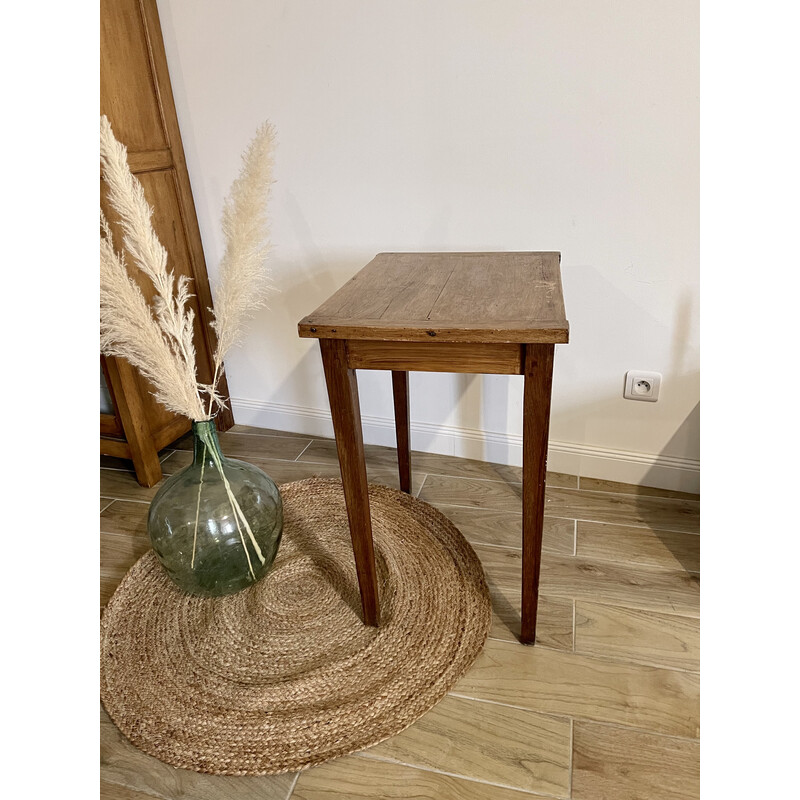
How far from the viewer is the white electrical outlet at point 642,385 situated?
1688mm

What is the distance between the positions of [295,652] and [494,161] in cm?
126

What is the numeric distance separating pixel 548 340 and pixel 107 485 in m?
1.54

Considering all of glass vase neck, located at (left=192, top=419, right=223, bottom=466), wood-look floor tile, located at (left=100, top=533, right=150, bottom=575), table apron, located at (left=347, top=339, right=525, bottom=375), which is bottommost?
wood-look floor tile, located at (left=100, top=533, right=150, bottom=575)

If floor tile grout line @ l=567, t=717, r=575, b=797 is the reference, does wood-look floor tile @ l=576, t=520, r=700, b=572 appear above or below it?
below

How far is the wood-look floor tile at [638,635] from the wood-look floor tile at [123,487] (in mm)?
1260

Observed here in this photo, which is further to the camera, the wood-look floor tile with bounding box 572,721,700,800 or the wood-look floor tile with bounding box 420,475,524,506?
the wood-look floor tile with bounding box 420,475,524,506

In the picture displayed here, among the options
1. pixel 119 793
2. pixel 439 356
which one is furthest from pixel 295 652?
pixel 439 356

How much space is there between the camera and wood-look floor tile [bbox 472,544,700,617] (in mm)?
1396

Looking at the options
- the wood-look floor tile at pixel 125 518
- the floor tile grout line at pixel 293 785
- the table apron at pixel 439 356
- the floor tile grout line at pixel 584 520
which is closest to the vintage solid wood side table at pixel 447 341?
the table apron at pixel 439 356

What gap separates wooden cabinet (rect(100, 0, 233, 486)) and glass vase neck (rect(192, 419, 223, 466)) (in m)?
0.56

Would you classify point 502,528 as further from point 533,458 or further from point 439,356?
point 439,356

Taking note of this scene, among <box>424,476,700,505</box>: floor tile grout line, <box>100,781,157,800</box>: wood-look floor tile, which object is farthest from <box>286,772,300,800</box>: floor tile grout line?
<box>424,476,700,505</box>: floor tile grout line

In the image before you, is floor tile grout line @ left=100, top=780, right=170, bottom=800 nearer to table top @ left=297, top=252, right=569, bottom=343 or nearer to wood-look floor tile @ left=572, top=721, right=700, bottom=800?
wood-look floor tile @ left=572, top=721, right=700, bottom=800
